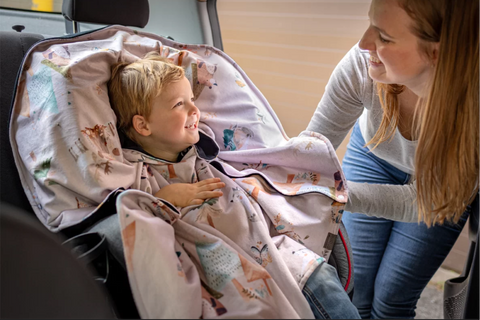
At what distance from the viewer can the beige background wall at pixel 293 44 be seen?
2.14 m

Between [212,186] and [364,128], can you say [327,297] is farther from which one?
[364,128]

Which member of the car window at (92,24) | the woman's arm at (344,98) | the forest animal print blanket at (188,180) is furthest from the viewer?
the car window at (92,24)

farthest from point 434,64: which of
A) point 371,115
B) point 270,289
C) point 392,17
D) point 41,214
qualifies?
point 41,214

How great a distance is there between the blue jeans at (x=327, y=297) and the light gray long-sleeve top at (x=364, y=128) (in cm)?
A: 31

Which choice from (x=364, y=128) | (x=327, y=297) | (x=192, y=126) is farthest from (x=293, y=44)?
(x=327, y=297)

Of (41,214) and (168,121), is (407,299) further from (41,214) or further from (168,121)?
(41,214)

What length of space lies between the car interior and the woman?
0.51 feet

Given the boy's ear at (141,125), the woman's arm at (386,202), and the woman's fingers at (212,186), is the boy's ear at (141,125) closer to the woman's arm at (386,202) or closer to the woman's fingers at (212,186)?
the woman's fingers at (212,186)

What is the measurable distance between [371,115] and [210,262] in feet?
2.46

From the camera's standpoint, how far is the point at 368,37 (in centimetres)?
107

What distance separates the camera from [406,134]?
1314 mm

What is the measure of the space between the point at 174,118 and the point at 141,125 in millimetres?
100

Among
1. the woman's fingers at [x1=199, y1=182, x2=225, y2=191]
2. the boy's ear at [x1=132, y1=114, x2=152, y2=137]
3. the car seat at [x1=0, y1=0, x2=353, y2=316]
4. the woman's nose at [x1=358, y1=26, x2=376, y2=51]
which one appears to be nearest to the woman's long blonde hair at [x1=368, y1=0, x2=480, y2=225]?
the woman's nose at [x1=358, y1=26, x2=376, y2=51]

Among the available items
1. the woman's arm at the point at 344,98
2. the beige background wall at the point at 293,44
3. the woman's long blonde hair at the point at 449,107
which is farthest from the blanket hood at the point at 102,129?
the beige background wall at the point at 293,44
